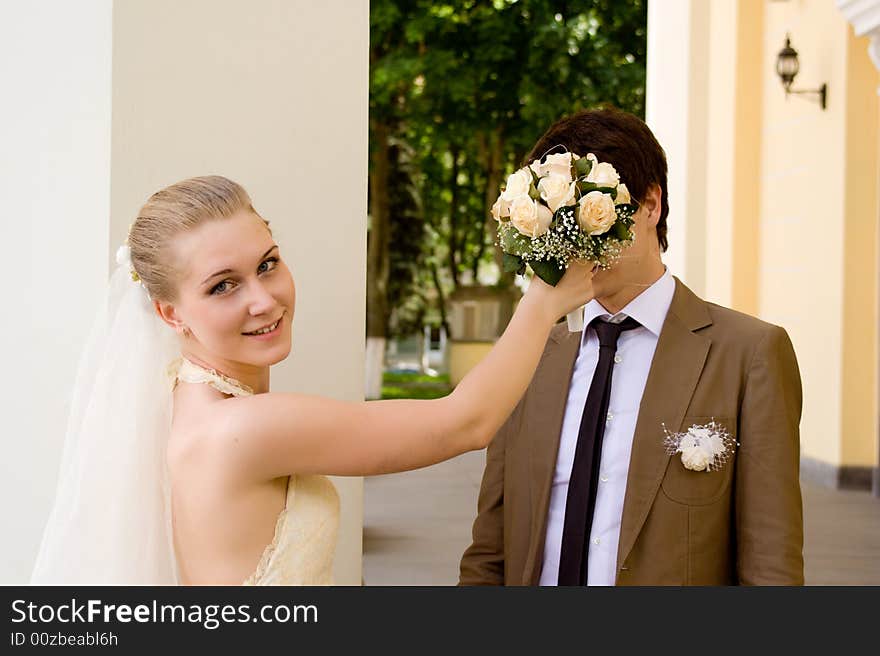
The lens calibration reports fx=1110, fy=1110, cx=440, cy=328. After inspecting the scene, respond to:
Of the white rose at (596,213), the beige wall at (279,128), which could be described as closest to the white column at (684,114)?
the beige wall at (279,128)

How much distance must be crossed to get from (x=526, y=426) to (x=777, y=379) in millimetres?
643

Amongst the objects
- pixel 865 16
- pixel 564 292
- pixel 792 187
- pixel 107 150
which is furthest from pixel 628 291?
pixel 792 187

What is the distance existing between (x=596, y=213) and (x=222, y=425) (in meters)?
0.86

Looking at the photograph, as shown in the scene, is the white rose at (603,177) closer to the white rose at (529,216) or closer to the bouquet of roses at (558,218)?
the bouquet of roses at (558,218)

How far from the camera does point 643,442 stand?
2691 mm

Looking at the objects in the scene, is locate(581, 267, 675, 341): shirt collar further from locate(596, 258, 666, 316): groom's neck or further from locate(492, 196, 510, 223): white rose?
locate(492, 196, 510, 223): white rose

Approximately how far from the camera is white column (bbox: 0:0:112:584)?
303 centimetres

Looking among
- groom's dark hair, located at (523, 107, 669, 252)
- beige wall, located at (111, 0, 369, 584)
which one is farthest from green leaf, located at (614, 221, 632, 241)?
beige wall, located at (111, 0, 369, 584)

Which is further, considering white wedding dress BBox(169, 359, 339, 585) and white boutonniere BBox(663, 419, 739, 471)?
white boutonniere BBox(663, 419, 739, 471)

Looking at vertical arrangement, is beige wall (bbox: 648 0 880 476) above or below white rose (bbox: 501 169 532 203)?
above

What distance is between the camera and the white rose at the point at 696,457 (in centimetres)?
258

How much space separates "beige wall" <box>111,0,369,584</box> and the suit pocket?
100 centimetres

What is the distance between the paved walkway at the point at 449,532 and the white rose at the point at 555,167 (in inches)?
198

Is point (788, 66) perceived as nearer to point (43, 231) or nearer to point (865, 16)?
point (865, 16)
